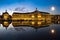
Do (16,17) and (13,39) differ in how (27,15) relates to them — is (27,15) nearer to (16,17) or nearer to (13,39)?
(16,17)

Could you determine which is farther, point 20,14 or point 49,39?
point 20,14

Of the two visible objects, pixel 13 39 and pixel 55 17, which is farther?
pixel 55 17

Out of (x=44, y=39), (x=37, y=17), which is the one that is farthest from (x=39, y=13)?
(x=44, y=39)

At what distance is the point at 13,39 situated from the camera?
826 centimetres

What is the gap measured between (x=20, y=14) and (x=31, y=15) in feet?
10.1

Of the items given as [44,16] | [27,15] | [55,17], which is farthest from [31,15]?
[55,17]

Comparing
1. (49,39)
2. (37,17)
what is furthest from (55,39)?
(37,17)

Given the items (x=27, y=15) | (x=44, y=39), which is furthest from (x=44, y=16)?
(x=44, y=39)

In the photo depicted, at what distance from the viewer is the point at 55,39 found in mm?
8133

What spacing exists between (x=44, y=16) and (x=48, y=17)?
1571mm

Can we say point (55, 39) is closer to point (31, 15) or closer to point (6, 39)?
point (6, 39)

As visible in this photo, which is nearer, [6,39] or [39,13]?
[6,39]

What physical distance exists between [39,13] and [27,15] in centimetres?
336

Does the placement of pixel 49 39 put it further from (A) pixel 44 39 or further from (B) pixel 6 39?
(B) pixel 6 39
